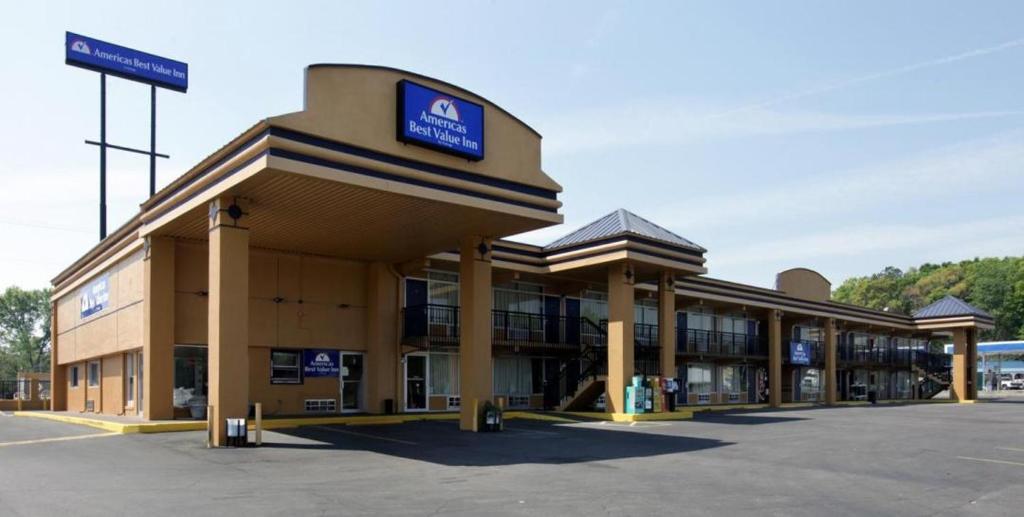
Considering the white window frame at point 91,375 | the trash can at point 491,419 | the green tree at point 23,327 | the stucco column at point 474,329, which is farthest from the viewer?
the green tree at point 23,327

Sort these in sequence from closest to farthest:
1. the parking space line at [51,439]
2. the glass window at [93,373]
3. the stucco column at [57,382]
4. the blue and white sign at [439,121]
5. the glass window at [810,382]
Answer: the parking space line at [51,439] → the blue and white sign at [439,121] → the glass window at [93,373] → the stucco column at [57,382] → the glass window at [810,382]

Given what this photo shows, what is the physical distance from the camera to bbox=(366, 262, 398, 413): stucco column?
26.4 metres

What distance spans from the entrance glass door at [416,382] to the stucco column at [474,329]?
5555 millimetres

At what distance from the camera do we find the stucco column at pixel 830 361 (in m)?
44.2

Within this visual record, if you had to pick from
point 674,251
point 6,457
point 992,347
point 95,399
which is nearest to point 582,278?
point 674,251

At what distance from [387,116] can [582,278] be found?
15284 millimetres

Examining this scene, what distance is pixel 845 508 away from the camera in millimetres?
10727

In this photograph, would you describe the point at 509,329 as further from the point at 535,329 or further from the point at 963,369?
the point at 963,369

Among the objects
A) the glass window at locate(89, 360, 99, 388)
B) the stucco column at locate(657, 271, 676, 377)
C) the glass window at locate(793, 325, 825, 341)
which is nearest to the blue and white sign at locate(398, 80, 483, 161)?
the stucco column at locate(657, 271, 676, 377)

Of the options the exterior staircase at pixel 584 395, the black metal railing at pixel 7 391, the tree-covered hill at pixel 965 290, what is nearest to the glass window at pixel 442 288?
the exterior staircase at pixel 584 395

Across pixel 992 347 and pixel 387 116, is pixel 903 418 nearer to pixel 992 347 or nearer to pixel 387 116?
pixel 387 116

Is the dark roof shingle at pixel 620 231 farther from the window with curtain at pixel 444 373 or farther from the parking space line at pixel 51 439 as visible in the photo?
the parking space line at pixel 51 439

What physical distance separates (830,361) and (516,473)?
35.4 metres

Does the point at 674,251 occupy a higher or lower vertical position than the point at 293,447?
higher
